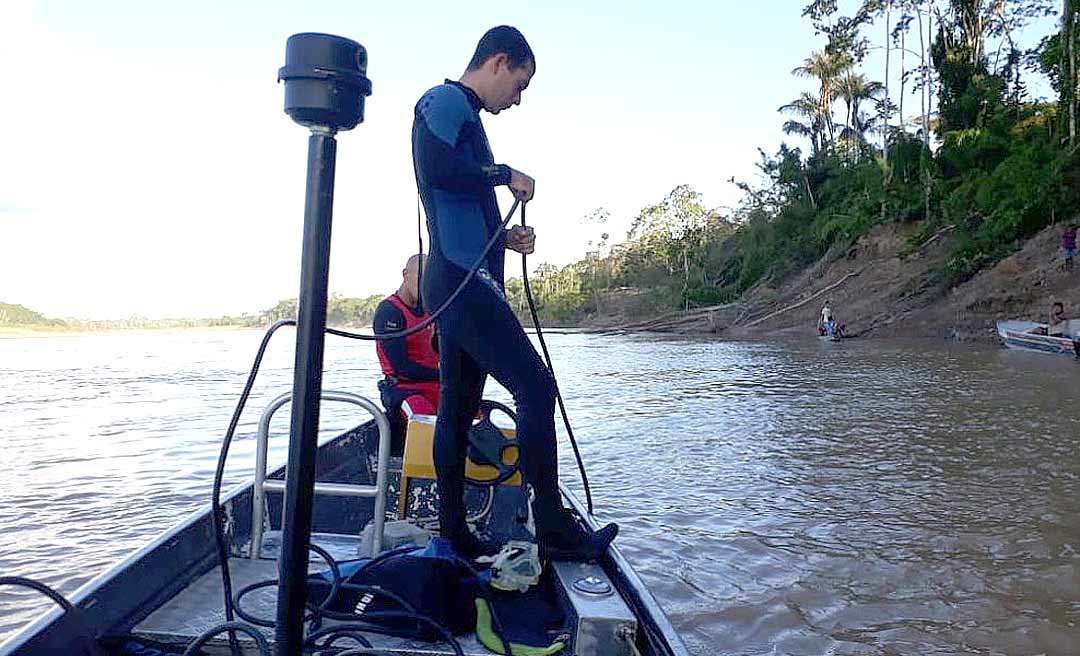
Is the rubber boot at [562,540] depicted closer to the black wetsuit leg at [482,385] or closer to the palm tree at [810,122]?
the black wetsuit leg at [482,385]

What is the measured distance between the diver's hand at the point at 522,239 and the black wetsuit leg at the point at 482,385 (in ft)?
0.58

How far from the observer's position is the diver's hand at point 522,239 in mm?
2768

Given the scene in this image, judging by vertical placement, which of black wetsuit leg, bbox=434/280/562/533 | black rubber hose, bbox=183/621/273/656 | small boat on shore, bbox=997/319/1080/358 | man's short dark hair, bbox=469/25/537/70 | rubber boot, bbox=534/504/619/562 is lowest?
black rubber hose, bbox=183/621/273/656

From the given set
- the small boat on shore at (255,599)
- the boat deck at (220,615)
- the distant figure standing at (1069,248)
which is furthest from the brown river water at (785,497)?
the distant figure standing at (1069,248)

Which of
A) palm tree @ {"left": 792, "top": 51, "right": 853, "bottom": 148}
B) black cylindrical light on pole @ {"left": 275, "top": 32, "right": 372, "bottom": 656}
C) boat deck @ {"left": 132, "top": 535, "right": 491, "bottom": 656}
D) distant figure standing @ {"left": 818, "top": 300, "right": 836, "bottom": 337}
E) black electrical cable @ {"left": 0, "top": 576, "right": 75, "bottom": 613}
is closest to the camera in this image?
black cylindrical light on pole @ {"left": 275, "top": 32, "right": 372, "bottom": 656}

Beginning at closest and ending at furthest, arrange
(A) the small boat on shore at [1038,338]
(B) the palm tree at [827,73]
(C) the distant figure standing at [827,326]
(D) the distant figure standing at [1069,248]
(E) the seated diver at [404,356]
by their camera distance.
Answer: (E) the seated diver at [404,356]
(A) the small boat on shore at [1038,338]
(D) the distant figure standing at [1069,248]
(C) the distant figure standing at [827,326]
(B) the palm tree at [827,73]

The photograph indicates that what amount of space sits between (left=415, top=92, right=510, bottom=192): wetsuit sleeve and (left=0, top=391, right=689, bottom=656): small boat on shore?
75 cm

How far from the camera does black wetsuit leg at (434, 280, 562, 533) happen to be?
8.71 feet

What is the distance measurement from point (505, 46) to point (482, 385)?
110 centimetres

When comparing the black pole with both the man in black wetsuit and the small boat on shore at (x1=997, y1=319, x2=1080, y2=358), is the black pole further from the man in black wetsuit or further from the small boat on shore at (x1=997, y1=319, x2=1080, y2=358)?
the small boat on shore at (x1=997, y1=319, x2=1080, y2=358)

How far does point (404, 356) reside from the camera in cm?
446

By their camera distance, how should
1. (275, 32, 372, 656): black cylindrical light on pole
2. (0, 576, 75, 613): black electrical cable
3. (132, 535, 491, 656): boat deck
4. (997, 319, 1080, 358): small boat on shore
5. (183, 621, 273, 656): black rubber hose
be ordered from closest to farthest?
(275, 32, 372, 656): black cylindrical light on pole → (0, 576, 75, 613): black electrical cable → (183, 621, 273, 656): black rubber hose → (132, 535, 491, 656): boat deck → (997, 319, 1080, 358): small boat on shore

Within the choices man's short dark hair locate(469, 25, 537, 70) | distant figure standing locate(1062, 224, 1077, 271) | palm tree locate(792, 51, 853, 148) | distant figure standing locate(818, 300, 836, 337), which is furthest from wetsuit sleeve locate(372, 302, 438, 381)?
palm tree locate(792, 51, 853, 148)

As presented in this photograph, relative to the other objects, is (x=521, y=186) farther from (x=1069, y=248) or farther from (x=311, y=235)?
(x=1069, y=248)
